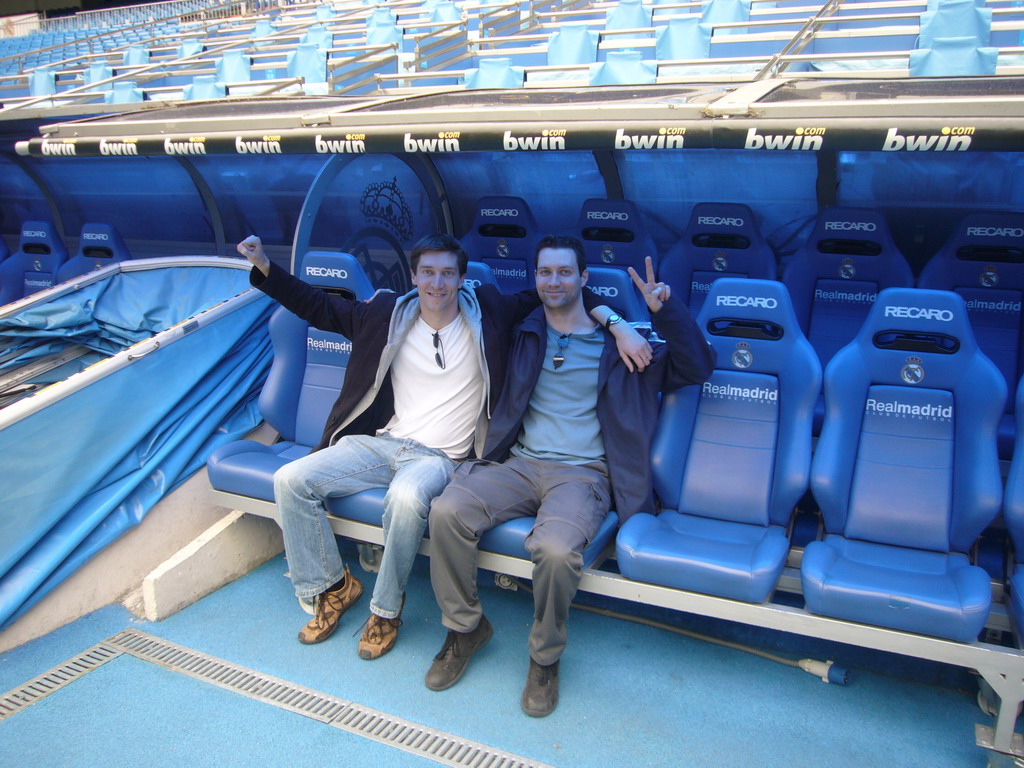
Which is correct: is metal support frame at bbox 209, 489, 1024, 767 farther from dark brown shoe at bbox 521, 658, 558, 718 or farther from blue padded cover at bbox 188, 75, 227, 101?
blue padded cover at bbox 188, 75, 227, 101

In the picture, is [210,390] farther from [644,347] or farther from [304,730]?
[644,347]

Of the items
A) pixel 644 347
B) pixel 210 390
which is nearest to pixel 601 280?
pixel 644 347

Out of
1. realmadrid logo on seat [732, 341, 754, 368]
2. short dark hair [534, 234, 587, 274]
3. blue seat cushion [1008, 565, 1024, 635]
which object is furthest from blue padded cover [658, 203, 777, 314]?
blue seat cushion [1008, 565, 1024, 635]

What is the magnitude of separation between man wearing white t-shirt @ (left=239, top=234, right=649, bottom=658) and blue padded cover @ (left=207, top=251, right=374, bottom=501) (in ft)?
1.13

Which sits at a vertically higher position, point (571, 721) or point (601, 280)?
point (601, 280)

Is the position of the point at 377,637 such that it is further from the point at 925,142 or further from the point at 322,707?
the point at 925,142

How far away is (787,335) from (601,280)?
82cm

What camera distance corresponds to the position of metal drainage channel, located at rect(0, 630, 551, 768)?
2.47 m

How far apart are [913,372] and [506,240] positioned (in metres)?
2.72

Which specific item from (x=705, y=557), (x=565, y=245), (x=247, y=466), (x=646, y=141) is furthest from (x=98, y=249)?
(x=705, y=557)

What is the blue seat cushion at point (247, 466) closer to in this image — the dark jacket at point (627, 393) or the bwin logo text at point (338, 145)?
the dark jacket at point (627, 393)

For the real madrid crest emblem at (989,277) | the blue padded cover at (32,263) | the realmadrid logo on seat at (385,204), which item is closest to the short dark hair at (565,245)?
the real madrid crest emblem at (989,277)

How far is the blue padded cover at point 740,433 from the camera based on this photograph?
9.43 feet

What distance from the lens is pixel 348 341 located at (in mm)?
3775
